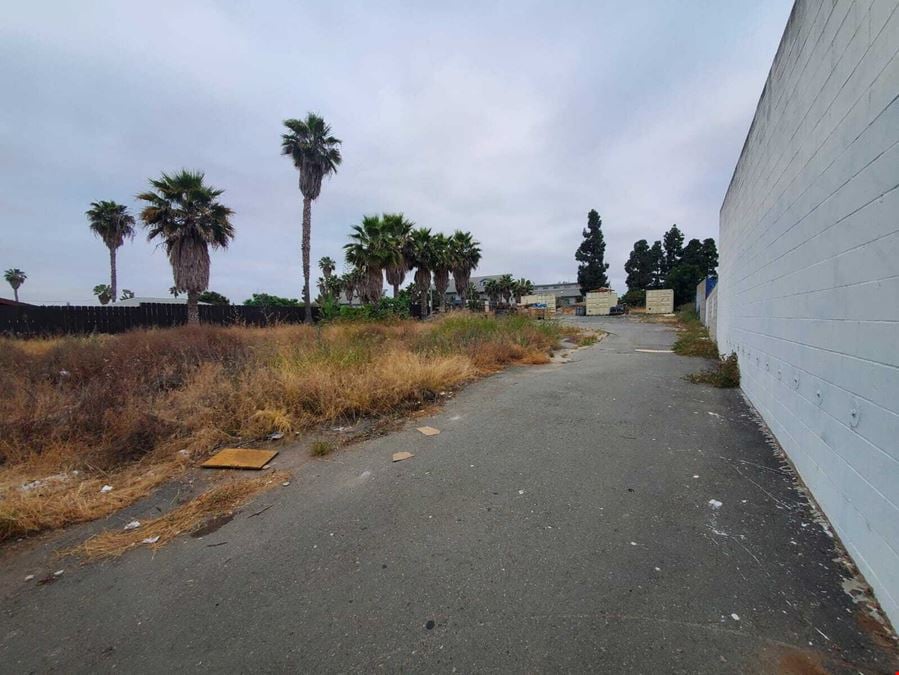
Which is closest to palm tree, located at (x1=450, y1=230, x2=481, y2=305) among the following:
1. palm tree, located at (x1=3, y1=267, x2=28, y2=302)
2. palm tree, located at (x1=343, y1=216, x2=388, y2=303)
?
palm tree, located at (x1=343, y1=216, x2=388, y2=303)

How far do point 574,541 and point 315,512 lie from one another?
6.11 feet

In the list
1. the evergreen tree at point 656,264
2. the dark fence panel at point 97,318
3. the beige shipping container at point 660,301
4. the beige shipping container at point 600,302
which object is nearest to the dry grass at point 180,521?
the dark fence panel at point 97,318

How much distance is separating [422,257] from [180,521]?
2075 centimetres

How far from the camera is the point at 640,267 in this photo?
5919cm

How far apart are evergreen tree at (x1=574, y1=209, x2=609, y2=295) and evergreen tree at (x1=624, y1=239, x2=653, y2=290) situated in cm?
760

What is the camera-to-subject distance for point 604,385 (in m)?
6.32

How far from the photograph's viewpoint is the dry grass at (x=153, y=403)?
3.08m

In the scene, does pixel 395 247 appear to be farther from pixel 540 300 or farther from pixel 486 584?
pixel 540 300

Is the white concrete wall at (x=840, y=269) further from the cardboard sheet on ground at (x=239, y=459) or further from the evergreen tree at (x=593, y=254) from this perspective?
the evergreen tree at (x=593, y=254)

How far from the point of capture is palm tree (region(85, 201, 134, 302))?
24.5 metres

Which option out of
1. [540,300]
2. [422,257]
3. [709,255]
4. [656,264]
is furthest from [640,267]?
[422,257]

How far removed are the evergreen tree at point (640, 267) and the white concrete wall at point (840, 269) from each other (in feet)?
203

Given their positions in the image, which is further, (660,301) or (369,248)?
(660,301)

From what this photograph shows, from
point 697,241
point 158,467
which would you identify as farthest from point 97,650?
point 697,241
